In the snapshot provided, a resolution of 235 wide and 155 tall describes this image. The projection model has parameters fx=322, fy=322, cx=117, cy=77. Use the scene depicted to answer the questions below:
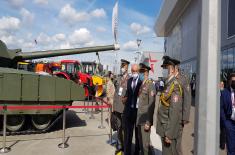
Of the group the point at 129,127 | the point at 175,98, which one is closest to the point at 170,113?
the point at 175,98

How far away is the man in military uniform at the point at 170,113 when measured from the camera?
4.27 metres

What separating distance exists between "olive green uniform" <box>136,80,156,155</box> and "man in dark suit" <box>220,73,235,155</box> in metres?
1.66

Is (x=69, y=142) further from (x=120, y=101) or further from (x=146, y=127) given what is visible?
(x=146, y=127)

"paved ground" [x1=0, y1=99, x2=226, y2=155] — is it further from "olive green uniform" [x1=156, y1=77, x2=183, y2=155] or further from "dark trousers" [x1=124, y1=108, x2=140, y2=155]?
"olive green uniform" [x1=156, y1=77, x2=183, y2=155]

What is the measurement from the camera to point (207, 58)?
7.84 ft

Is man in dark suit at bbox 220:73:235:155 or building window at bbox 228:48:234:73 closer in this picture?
man in dark suit at bbox 220:73:235:155

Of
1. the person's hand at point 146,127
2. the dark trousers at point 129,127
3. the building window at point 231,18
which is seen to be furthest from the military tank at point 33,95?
the building window at point 231,18

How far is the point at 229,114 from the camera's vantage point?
6148 millimetres

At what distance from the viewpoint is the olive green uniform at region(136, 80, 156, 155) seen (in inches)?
211

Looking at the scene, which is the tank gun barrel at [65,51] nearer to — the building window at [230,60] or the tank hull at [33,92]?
the tank hull at [33,92]

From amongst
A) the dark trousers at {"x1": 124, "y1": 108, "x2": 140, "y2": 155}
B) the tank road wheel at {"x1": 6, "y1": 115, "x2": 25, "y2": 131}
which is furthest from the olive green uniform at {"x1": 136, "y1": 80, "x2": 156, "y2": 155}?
the tank road wheel at {"x1": 6, "y1": 115, "x2": 25, "y2": 131}

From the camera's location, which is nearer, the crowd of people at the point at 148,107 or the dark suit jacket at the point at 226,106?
the crowd of people at the point at 148,107

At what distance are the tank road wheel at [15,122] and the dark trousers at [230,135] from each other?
5307mm

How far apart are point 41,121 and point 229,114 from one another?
5064mm
